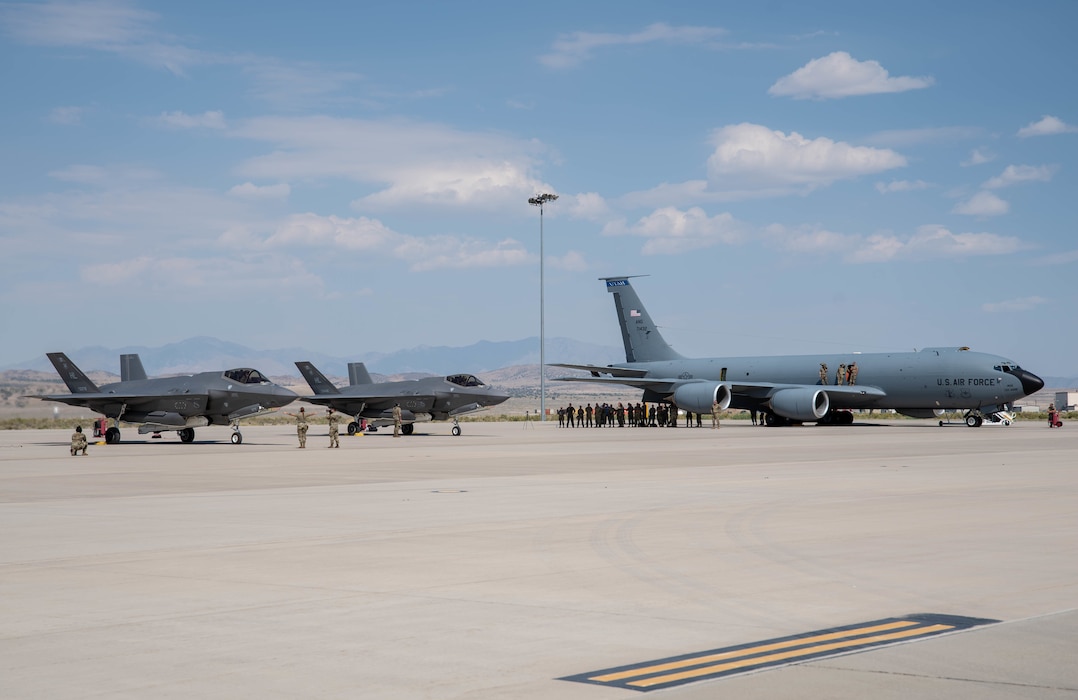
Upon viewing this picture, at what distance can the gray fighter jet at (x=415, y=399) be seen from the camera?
53500mm

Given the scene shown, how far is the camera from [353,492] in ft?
69.2

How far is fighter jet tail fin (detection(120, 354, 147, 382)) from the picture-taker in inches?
1961

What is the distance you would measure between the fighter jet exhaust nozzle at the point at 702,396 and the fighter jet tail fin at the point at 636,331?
921cm

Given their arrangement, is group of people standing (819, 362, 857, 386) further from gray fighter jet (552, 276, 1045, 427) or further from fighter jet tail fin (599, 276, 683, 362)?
fighter jet tail fin (599, 276, 683, 362)

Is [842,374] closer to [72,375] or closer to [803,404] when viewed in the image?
[803,404]

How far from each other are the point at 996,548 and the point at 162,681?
898cm

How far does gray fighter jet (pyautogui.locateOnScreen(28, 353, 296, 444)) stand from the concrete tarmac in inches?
826

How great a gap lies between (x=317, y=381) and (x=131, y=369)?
35.7 feet

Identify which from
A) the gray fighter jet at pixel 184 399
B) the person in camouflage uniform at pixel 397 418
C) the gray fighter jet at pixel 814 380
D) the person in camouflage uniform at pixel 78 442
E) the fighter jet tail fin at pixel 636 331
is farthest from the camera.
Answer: the fighter jet tail fin at pixel 636 331

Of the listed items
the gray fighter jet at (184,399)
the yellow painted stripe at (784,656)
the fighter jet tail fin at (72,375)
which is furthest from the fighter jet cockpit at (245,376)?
the yellow painted stripe at (784,656)

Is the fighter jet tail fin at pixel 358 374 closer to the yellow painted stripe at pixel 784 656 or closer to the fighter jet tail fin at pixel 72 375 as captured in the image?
the fighter jet tail fin at pixel 72 375

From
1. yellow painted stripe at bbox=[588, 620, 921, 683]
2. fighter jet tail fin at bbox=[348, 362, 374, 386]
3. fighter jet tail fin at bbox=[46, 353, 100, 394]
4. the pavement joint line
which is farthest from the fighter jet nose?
yellow painted stripe at bbox=[588, 620, 921, 683]

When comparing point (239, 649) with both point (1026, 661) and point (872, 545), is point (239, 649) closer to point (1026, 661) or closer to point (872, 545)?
point (1026, 661)

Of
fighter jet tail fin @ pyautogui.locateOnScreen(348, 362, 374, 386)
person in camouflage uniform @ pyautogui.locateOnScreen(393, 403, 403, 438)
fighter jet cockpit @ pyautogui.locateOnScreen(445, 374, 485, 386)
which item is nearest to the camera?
person in camouflage uniform @ pyautogui.locateOnScreen(393, 403, 403, 438)
